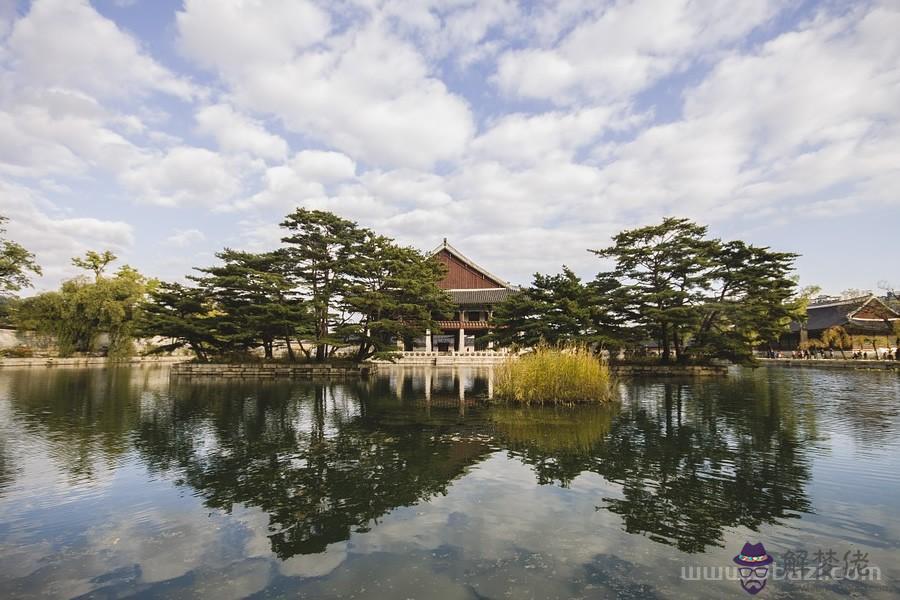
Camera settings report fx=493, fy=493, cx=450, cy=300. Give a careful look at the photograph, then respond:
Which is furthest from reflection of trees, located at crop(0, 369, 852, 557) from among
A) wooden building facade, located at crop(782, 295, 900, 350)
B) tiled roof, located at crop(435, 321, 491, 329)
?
wooden building facade, located at crop(782, 295, 900, 350)

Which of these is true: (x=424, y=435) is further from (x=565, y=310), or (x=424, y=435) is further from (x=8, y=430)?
(x=565, y=310)

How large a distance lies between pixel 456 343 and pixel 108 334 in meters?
28.1

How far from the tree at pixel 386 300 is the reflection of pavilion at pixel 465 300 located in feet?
34.9

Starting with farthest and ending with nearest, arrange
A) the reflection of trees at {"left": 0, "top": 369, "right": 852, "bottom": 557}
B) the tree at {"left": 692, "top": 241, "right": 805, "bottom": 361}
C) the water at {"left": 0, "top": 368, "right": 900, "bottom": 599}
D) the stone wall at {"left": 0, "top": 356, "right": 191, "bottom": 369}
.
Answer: the stone wall at {"left": 0, "top": 356, "right": 191, "bottom": 369} < the tree at {"left": 692, "top": 241, "right": 805, "bottom": 361} < the reflection of trees at {"left": 0, "top": 369, "right": 852, "bottom": 557} < the water at {"left": 0, "top": 368, "right": 900, "bottom": 599}

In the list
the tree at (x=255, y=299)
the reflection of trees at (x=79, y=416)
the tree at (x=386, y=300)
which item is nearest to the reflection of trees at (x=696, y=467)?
the reflection of trees at (x=79, y=416)

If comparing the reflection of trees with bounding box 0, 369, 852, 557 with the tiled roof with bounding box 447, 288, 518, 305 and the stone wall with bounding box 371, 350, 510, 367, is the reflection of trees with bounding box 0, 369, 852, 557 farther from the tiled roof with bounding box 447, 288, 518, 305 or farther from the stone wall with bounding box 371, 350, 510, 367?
the tiled roof with bounding box 447, 288, 518, 305

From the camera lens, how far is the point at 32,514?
592 centimetres

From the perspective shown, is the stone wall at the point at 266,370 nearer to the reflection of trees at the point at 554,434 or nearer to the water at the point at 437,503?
the water at the point at 437,503

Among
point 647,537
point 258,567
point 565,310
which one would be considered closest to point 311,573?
point 258,567

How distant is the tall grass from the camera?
14648 mm

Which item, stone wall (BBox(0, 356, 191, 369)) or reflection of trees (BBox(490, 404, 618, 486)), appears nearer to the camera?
reflection of trees (BBox(490, 404, 618, 486))

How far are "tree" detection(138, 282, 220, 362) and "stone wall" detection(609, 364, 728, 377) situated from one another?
23.8 metres

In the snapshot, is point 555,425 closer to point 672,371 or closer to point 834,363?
point 672,371

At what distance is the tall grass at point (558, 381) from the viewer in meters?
14.6
